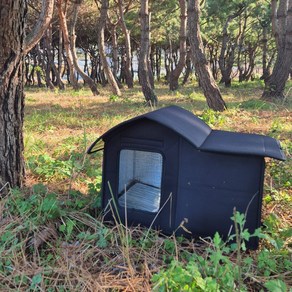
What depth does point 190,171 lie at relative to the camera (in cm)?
252

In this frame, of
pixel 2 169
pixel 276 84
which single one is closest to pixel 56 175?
pixel 2 169

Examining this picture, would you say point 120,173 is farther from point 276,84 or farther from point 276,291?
point 276,84

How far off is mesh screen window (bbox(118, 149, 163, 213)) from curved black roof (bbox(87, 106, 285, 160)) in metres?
0.25

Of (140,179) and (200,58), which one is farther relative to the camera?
(200,58)

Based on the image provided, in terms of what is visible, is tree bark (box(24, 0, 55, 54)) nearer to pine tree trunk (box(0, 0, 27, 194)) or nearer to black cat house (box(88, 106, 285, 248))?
pine tree trunk (box(0, 0, 27, 194))

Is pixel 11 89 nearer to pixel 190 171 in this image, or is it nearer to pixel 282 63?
pixel 190 171

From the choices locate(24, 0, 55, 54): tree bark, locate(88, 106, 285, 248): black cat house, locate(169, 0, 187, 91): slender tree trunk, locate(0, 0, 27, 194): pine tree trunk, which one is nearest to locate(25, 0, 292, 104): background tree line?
locate(169, 0, 187, 91): slender tree trunk

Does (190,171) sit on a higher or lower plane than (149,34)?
lower

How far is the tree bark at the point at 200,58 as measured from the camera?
8.23 metres

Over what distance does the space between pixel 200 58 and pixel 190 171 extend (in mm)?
6241

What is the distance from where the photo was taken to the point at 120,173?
2803 mm

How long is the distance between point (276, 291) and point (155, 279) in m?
0.54

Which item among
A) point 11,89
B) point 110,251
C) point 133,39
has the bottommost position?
point 110,251

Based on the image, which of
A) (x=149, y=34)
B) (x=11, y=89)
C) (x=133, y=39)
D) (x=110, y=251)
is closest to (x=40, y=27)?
(x=11, y=89)
